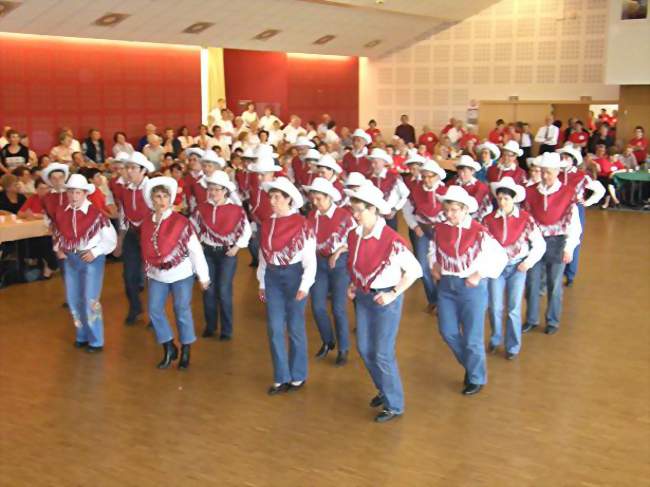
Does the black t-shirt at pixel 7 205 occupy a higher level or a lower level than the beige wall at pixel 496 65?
lower

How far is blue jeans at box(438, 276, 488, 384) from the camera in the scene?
5863 millimetres

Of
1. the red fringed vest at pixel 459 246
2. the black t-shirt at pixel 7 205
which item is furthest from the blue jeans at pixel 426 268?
the black t-shirt at pixel 7 205

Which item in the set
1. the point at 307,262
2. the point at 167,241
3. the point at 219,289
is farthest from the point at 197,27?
the point at 307,262

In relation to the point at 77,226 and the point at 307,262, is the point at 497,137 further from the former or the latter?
the point at 307,262

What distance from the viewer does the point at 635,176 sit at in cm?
1562

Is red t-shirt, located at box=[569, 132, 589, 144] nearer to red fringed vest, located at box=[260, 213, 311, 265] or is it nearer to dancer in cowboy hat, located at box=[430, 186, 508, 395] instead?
dancer in cowboy hat, located at box=[430, 186, 508, 395]

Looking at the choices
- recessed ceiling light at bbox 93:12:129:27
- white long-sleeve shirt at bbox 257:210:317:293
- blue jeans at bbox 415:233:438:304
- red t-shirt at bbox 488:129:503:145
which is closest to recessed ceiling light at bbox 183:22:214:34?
recessed ceiling light at bbox 93:12:129:27

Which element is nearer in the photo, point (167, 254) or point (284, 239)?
point (284, 239)

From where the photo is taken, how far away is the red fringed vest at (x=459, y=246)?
5770 mm

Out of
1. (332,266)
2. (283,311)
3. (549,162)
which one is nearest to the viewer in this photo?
(283,311)

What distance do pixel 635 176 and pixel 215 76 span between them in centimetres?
1048

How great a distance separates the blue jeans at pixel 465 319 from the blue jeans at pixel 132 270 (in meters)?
3.50

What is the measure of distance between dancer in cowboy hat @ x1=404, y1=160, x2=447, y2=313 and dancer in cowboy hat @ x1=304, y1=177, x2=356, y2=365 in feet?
4.74

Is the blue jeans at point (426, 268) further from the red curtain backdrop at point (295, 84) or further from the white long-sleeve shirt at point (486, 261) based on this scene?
the red curtain backdrop at point (295, 84)
